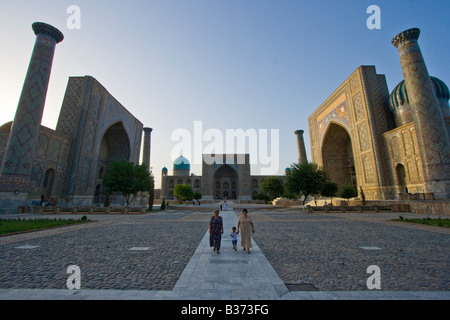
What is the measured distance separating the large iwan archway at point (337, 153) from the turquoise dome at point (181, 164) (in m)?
41.5

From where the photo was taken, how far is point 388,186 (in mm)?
20062

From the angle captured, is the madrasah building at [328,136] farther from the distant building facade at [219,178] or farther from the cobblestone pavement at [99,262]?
the distant building facade at [219,178]

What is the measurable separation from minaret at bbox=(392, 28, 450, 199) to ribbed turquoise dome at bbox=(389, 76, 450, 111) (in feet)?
18.2

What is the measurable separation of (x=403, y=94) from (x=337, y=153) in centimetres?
1079

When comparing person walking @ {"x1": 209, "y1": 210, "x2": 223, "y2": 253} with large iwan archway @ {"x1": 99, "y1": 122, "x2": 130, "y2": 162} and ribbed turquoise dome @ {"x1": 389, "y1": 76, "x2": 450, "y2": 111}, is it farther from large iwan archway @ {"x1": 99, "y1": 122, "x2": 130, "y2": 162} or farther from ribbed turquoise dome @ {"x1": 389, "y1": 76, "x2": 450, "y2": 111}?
large iwan archway @ {"x1": 99, "y1": 122, "x2": 130, "y2": 162}

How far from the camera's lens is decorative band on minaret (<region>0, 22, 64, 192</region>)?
15.2 m

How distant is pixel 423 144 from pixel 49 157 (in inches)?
1247

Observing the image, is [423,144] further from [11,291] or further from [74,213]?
[74,213]

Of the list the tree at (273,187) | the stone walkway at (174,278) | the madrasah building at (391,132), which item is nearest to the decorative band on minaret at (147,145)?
the tree at (273,187)

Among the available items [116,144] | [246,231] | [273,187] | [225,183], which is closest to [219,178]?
[225,183]

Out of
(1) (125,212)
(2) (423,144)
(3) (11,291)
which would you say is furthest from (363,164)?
(3) (11,291)

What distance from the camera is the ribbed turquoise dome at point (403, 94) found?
2177 centimetres

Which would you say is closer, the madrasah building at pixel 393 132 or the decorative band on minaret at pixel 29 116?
the decorative band on minaret at pixel 29 116

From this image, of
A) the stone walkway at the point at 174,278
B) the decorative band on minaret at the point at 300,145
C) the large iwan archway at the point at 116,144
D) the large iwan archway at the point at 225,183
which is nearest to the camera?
the stone walkway at the point at 174,278
